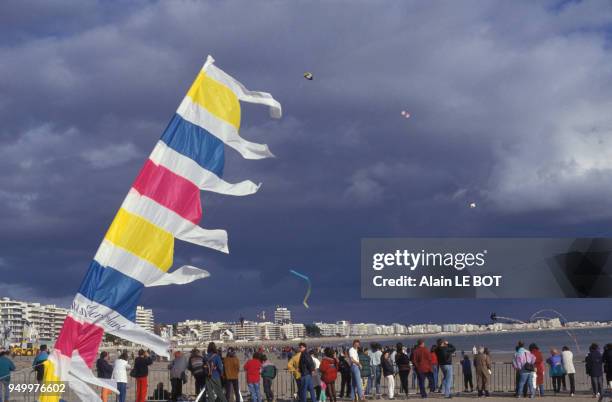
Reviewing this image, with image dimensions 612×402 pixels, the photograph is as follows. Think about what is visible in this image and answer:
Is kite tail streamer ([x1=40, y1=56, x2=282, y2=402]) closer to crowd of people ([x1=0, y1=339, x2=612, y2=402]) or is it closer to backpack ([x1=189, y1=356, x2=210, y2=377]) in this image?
backpack ([x1=189, y1=356, x2=210, y2=377])

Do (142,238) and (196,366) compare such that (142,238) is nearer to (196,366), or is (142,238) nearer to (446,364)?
(196,366)

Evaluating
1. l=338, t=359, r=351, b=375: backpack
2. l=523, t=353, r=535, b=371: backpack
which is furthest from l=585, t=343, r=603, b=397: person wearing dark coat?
l=338, t=359, r=351, b=375: backpack

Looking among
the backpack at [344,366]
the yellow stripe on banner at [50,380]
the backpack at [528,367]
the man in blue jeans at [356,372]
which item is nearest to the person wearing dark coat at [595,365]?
the backpack at [528,367]

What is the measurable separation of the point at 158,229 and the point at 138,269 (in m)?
0.25

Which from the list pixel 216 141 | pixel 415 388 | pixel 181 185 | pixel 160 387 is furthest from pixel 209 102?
pixel 415 388

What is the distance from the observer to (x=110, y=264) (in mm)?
4473

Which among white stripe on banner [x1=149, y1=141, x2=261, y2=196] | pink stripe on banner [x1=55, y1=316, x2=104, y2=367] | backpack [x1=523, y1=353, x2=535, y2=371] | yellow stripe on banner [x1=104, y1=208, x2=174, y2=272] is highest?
white stripe on banner [x1=149, y1=141, x2=261, y2=196]

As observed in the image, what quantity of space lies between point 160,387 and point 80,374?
17051 millimetres

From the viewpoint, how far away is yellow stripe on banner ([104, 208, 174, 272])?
4457 mm

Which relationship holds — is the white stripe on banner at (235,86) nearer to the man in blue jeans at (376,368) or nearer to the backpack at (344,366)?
the backpack at (344,366)

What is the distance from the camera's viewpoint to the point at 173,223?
4609 millimetres

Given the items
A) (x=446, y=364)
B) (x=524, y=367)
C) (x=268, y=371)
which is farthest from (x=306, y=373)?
(x=524, y=367)

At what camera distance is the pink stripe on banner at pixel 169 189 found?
4574mm

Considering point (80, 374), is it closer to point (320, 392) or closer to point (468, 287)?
point (320, 392)
